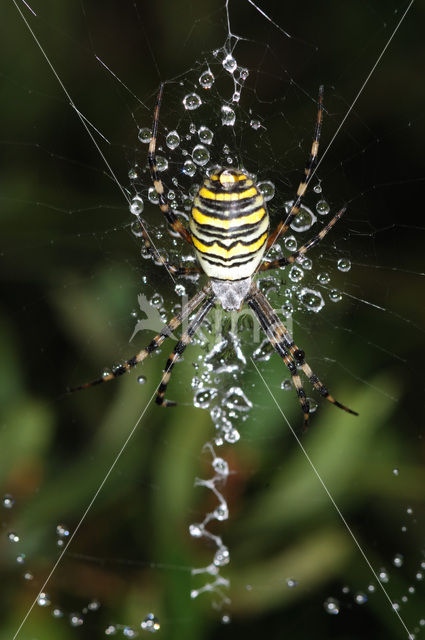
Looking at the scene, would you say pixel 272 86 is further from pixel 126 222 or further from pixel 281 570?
pixel 281 570

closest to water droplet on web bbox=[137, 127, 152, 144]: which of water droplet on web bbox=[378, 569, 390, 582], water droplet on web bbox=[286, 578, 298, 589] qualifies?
water droplet on web bbox=[286, 578, 298, 589]

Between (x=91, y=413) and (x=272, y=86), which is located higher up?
(x=272, y=86)

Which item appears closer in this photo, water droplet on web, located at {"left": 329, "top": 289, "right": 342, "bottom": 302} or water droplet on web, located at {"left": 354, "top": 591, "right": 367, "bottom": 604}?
water droplet on web, located at {"left": 354, "top": 591, "right": 367, "bottom": 604}

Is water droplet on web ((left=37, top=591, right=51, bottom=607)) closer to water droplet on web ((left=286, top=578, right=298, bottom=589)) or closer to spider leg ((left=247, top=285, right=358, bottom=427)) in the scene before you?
water droplet on web ((left=286, top=578, right=298, bottom=589))

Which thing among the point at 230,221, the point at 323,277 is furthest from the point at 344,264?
the point at 230,221

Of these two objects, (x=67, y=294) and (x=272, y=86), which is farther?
(x=67, y=294)

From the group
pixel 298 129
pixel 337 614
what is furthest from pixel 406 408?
pixel 298 129

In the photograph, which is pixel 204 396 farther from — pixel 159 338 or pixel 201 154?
pixel 201 154
